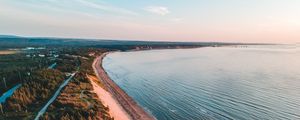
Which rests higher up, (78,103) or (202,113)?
(78,103)

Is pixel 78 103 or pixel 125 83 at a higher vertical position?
pixel 78 103

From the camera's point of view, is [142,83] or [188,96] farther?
[142,83]

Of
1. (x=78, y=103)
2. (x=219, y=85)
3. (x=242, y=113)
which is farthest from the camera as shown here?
(x=219, y=85)

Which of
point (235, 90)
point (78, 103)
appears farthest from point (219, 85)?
point (78, 103)

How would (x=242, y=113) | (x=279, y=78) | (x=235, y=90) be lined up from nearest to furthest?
1. (x=242, y=113)
2. (x=235, y=90)
3. (x=279, y=78)

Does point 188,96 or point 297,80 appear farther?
point 297,80

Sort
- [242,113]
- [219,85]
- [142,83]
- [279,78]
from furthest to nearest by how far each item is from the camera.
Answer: [279,78] < [142,83] < [219,85] < [242,113]

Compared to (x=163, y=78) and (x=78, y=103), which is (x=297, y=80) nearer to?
(x=163, y=78)

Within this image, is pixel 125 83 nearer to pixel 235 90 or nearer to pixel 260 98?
pixel 235 90

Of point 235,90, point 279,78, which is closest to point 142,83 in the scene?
point 235,90
